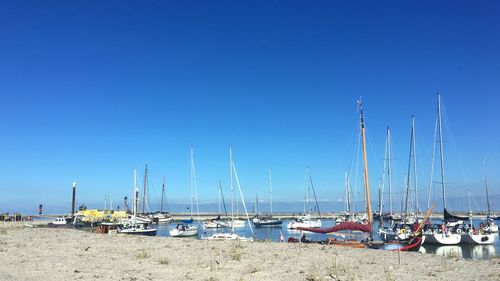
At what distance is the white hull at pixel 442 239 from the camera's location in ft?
163

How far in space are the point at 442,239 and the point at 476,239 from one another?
13.3 ft

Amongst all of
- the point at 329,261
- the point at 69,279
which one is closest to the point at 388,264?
the point at 329,261

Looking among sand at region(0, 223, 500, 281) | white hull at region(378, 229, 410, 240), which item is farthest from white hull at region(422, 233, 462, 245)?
sand at region(0, 223, 500, 281)

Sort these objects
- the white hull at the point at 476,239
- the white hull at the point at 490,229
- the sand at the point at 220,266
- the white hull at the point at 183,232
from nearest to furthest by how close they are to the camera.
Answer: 1. the sand at the point at 220,266
2. the white hull at the point at 476,239
3. the white hull at the point at 490,229
4. the white hull at the point at 183,232

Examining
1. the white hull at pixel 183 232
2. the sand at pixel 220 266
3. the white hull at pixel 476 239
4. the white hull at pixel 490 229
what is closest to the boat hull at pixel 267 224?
the white hull at pixel 183 232

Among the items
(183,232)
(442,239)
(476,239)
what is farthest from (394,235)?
(183,232)

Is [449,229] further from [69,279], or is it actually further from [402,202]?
[69,279]

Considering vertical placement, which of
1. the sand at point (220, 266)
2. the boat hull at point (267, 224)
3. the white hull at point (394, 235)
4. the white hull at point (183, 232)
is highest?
the sand at point (220, 266)

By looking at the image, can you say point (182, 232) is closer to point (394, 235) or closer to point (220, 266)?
point (394, 235)

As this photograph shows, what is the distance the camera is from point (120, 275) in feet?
58.4

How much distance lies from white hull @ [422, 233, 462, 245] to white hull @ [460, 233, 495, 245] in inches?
49.3

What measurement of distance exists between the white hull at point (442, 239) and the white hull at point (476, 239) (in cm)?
125

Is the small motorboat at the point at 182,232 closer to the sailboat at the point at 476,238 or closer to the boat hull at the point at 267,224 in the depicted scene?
the boat hull at the point at 267,224

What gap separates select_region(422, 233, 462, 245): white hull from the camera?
49750mm
